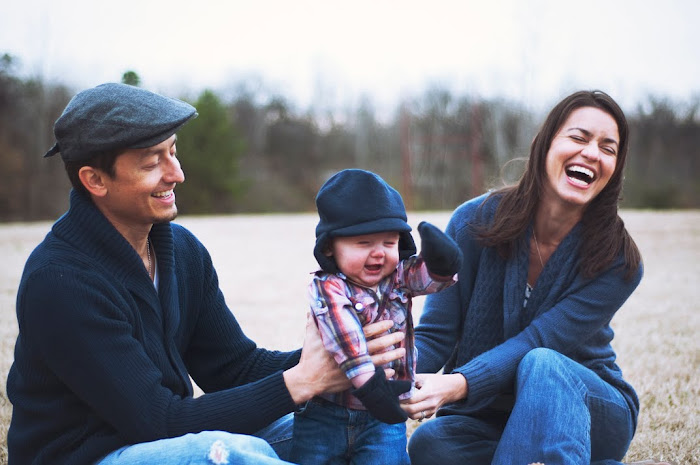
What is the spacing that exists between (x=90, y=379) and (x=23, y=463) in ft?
1.44

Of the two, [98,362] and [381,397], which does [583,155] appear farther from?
[98,362]

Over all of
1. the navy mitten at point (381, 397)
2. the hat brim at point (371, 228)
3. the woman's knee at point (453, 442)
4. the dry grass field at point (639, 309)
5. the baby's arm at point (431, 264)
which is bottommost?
the dry grass field at point (639, 309)

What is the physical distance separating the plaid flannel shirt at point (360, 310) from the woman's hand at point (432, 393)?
0.15 feet

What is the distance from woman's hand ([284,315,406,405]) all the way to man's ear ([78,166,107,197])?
33.3 inches

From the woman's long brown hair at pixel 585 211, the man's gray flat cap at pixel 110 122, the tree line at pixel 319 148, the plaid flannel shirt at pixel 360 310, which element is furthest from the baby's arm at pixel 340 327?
the tree line at pixel 319 148

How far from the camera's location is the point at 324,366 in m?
2.27

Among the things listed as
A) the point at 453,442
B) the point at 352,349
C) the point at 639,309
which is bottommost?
the point at 639,309

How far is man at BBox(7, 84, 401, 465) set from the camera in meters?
1.99

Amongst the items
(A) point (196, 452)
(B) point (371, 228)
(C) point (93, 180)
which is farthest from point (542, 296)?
A: (C) point (93, 180)

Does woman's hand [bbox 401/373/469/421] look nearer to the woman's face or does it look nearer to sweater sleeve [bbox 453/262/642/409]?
sweater sleeve [bbox 453/262/642/409]

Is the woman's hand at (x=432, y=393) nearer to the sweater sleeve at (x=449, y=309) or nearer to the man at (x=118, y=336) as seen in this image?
the man at (x=118, y=336)

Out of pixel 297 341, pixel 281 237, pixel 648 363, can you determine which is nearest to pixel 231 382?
pixel 297 341

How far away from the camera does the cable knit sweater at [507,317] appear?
273 cm

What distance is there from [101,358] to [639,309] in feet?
20.6
